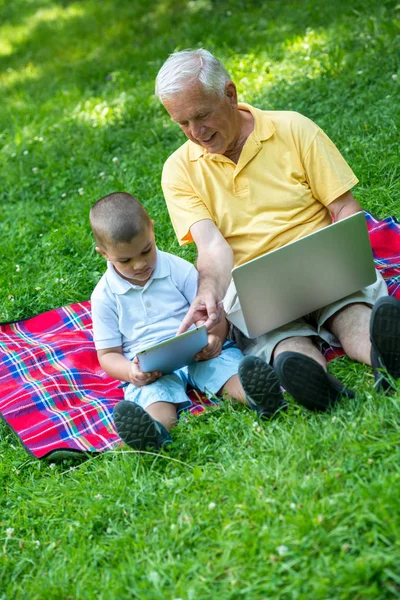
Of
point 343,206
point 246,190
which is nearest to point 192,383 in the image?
point 246,190

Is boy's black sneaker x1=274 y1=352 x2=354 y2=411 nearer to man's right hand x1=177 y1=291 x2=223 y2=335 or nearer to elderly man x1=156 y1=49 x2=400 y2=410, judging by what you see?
elderly man x1=156 y1=49 x2=400 y2=410

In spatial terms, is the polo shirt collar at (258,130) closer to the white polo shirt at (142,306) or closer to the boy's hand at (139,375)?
the white polo shirt at (142,306)

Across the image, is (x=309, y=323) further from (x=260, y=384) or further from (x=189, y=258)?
(x=189, y=258)

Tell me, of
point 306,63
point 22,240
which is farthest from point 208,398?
point 306,63

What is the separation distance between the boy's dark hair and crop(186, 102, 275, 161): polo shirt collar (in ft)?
1.67

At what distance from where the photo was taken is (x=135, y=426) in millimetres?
3268

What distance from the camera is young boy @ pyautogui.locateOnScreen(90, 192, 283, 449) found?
355 cm

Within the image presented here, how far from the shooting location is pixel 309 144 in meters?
3.84

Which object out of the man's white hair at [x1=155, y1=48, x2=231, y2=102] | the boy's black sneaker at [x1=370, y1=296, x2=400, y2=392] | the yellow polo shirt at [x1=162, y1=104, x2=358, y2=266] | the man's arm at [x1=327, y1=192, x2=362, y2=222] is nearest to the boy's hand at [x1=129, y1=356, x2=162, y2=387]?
the yellow polo shirt at [x1=162, y1=104, x2=358, y2=266]

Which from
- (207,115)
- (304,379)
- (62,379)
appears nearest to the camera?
(304,379)

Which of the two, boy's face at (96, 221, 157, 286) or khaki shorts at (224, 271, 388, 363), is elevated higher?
boy's face at (96, 221, 157, 286)

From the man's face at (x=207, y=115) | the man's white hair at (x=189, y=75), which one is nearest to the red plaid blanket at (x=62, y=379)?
the man's face at (x=207, y=115)

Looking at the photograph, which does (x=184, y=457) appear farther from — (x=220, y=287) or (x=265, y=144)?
(x=265, y=144)

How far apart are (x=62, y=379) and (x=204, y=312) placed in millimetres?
975
